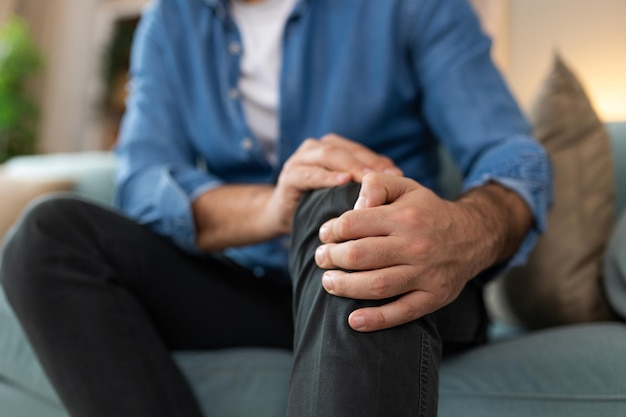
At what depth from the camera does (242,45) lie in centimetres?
99

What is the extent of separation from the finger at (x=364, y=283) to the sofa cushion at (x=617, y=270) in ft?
1.47

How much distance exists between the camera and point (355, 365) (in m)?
0.43

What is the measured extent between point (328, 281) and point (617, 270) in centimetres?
54

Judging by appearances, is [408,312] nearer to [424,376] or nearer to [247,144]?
[424,376]

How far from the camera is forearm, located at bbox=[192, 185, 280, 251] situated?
742 mm

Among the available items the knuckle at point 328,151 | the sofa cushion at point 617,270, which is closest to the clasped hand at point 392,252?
the knuckle at point 328,151

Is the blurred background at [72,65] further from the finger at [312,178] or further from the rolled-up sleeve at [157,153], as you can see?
the finger at [312,178]

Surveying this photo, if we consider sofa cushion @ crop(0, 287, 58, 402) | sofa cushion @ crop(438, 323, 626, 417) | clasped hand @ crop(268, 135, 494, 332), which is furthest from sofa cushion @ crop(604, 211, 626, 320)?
sofa cushion @ crop(0, 287, 58, 402)

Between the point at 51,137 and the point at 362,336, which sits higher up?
the point at 362,336

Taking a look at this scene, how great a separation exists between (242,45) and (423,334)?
0.69m

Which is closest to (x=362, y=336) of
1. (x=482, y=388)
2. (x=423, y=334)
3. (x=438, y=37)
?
(x=423, y=334)

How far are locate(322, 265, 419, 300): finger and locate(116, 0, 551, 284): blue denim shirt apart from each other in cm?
28

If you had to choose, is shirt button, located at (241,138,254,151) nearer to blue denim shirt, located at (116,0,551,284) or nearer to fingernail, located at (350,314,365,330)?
blue denim shirt, located at (116,0,551,284)

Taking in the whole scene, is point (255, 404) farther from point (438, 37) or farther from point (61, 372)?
point (438, 37)
